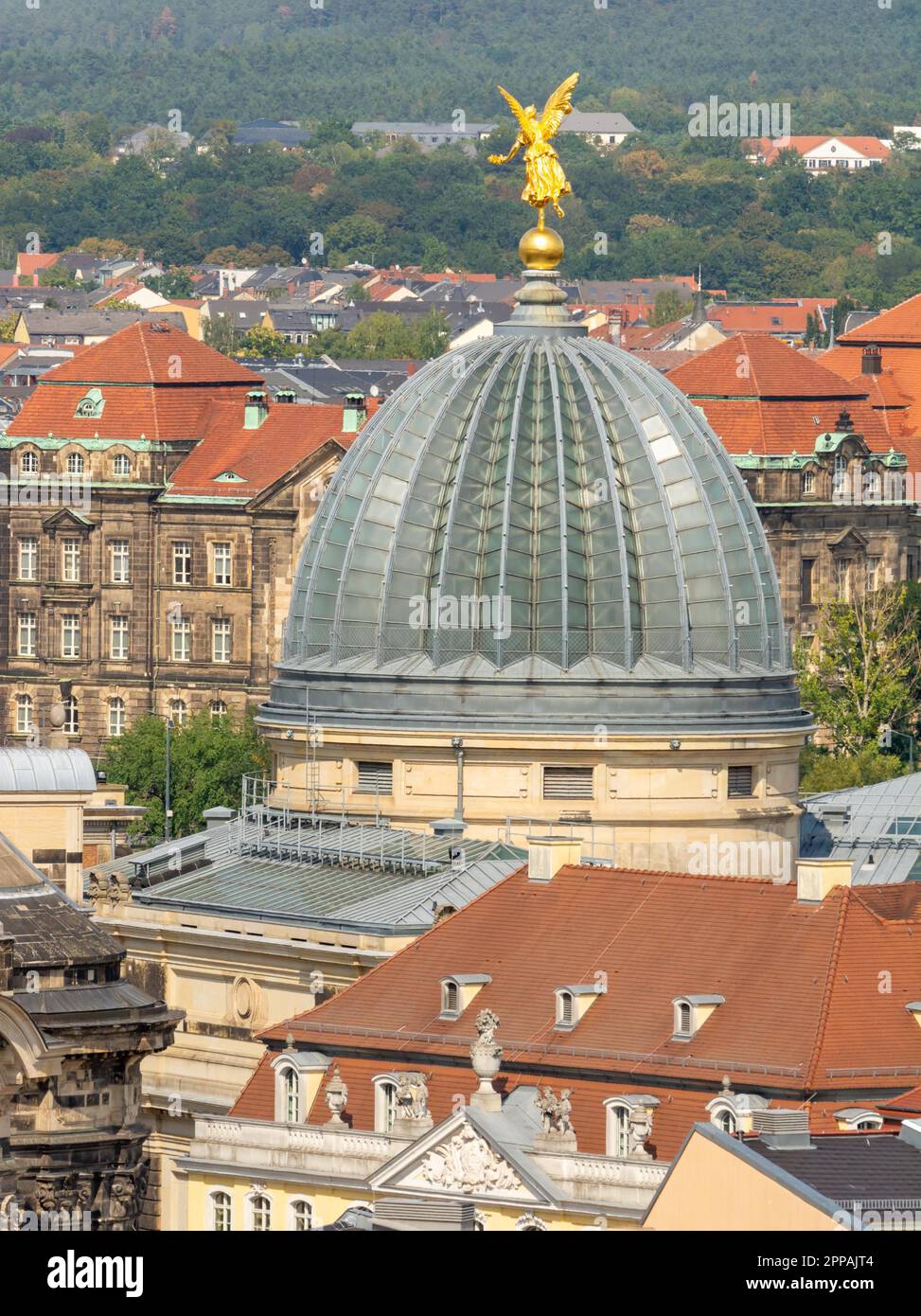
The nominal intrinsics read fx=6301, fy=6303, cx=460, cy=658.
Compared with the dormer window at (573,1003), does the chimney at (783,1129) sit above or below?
below

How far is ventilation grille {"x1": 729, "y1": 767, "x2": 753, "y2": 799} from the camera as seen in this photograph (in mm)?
105500

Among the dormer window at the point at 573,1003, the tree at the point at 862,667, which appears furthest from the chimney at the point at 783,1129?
the tree at the point at 862,667

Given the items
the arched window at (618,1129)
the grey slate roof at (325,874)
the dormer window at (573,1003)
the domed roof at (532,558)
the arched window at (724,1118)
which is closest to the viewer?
the arched window at (724,1118)

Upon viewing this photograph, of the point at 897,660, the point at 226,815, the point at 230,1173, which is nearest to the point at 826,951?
the point at 230,1173

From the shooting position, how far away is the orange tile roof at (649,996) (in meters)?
80.5

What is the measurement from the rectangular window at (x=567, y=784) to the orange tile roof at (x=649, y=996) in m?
11.6

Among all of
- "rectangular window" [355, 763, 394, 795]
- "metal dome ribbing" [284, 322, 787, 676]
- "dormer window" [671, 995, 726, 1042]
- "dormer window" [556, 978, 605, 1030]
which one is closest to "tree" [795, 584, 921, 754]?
"metal dome ribbing" [284, 322, 787, 676]

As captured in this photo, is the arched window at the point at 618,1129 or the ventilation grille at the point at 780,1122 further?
the arched window at the point at 618,1129

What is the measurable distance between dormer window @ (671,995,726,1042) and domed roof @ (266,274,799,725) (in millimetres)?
21955

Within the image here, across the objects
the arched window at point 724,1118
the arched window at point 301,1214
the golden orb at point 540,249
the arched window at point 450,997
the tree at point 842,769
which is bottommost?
the arched window at point 301,1214

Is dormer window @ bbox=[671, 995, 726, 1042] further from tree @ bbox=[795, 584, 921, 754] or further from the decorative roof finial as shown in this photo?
tree @ bbox=[795, 584, 921, 754]

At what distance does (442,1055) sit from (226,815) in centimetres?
2747

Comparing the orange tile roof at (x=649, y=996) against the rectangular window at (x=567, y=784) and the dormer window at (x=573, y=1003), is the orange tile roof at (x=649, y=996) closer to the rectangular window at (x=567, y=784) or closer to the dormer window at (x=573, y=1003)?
the dormer window at (x=573, y=1003)

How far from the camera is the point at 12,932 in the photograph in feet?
244
